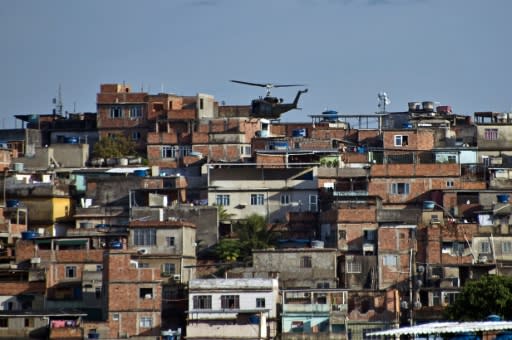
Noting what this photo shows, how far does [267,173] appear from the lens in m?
95.1

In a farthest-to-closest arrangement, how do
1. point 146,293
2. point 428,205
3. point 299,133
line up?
point 299,133 < point 428,205 < point 146,293

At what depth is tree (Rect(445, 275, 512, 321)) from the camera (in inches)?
2990

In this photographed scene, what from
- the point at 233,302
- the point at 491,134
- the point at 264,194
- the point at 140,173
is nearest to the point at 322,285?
the point at 233,302

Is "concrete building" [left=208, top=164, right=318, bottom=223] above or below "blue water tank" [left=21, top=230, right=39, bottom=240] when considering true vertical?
above

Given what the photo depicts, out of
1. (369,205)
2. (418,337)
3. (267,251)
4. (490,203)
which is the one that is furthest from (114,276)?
(418,337)

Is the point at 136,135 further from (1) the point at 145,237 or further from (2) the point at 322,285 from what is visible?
(2) the point at 322,285

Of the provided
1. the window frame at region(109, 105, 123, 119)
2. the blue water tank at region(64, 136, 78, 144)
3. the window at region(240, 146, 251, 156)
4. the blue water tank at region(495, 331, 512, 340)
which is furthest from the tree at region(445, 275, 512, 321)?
the blue water tank at region(64, 136, 78, 144)

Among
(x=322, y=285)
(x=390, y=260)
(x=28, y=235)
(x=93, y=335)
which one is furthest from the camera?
(x=28, y=235)

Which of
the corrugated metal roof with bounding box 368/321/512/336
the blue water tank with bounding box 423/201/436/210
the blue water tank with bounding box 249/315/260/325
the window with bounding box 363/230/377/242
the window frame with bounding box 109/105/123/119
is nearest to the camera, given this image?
the corrugated metal roof with bounding box 368/321/512/336

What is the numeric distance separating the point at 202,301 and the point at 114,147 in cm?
2736

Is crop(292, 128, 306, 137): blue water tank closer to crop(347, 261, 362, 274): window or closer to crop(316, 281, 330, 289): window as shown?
crop(347, 261, 362, 274): window

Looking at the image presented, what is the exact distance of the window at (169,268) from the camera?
85.9m

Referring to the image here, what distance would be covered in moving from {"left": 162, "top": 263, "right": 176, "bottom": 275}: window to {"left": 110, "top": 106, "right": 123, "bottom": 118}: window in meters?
24.8

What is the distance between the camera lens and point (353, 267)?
85312 mm
